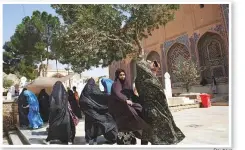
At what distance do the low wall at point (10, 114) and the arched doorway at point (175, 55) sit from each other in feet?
19.3

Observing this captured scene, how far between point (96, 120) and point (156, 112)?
0.85m

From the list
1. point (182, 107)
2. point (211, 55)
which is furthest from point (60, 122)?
point (211, 55)

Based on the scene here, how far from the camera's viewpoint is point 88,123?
136 inches

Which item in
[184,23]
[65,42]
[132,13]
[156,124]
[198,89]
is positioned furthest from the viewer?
[184,23]

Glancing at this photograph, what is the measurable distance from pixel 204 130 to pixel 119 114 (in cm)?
160

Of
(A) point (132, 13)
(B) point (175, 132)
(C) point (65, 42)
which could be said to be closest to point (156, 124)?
(B) point (175, 132)

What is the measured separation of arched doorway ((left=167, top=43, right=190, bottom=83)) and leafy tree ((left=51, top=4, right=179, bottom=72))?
96.2 inches

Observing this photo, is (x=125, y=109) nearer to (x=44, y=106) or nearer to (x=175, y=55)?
(x=44, y=106)

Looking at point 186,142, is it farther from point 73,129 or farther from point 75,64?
point 75,64

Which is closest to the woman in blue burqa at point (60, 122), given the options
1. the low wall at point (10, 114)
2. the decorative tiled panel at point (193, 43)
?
the low wall at point (10, 114)

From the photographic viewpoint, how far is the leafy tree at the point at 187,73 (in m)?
8.70

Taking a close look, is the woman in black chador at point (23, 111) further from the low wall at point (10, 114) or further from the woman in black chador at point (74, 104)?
the woman in black chador at point (74, 104)

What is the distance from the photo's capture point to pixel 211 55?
9.17m

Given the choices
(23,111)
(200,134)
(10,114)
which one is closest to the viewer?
(200,134)
